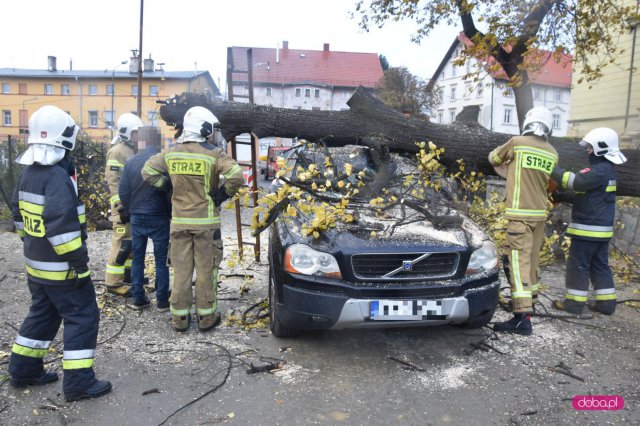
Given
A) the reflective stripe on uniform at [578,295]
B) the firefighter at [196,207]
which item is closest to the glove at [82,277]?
the firefighter at [196,207]

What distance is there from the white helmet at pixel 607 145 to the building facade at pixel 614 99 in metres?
11.6

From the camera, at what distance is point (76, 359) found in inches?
120

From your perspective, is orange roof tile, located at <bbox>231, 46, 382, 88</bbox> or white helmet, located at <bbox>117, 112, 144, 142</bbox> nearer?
white helmet, located at <bbox>117, 112, 144, 142</bbox>

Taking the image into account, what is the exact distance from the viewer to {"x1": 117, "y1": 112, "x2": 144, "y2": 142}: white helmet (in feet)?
18.3

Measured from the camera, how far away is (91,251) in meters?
7.48

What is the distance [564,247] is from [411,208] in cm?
397

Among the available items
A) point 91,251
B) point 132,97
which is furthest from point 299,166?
point 132,97

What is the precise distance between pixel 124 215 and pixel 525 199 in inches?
165

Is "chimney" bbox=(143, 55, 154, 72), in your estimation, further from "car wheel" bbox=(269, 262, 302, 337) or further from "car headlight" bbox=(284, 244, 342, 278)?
"car headlight" bbox=(284, 244, 342, 278)

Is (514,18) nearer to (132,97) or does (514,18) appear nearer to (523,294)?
(523,294)

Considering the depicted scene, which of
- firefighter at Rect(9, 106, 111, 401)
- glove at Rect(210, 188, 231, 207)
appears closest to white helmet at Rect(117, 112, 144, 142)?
glove at Rect(210, 188, 231, 207)

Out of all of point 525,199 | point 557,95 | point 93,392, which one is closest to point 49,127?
point 93,392

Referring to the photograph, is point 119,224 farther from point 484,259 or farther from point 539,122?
point 539,122

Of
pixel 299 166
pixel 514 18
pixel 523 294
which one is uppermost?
pixel 514 18
